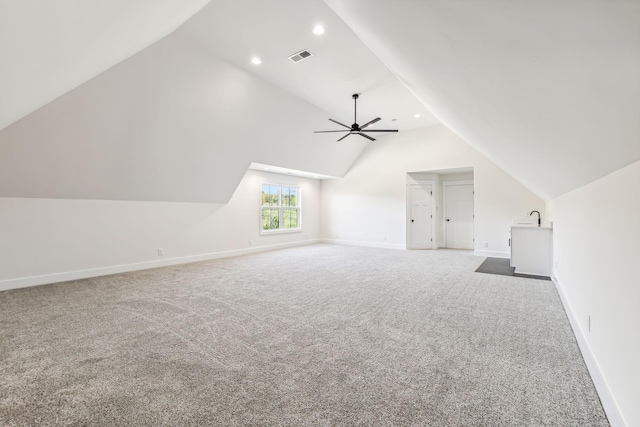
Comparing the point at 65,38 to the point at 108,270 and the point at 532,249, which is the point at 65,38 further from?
the point at 532,249

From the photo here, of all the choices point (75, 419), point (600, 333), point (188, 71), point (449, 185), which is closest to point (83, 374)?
point (75, 419)

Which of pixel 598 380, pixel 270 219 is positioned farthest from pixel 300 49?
pixel 270 219

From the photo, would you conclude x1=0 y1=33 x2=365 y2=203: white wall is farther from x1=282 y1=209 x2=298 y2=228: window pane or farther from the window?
x1=282 y1=209 x2=298 y2=228: window pane

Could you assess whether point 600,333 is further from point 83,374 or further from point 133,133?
point 133,133

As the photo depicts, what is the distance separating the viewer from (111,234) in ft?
17.9

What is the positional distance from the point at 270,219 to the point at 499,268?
5943mm

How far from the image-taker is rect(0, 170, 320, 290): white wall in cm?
452

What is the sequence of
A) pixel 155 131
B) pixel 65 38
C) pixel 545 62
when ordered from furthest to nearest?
1. pixel 155 131
2. pixel 65 38
3. pixel 545 62

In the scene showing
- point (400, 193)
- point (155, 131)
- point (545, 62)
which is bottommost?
point (545, 62)

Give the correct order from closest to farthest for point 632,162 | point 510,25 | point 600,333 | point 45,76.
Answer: point 510,25 < point 632,162 < point 600,333 < point 45,76

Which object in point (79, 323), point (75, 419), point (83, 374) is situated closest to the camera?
point (75, 419)

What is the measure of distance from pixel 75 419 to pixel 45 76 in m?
2.37

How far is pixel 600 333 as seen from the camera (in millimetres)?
1938

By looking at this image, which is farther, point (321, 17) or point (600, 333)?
point (321, 17)
